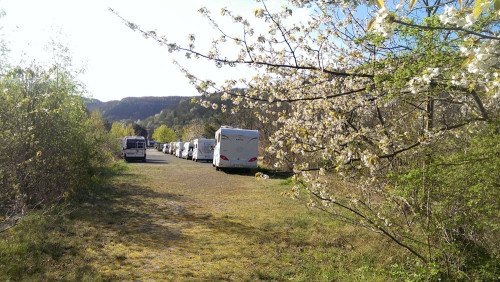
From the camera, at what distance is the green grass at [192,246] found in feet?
15.0

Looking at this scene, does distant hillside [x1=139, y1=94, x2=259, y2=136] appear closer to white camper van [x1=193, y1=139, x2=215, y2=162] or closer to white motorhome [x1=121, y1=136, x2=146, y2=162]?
white camper van [x1=193, y1=139, x2=215, y2=162]

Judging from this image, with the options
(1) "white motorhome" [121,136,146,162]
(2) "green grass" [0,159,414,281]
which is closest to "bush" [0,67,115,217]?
(2) "green grass" [0,159,414,281]

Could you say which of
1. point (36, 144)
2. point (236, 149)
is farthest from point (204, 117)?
point (36, 144)

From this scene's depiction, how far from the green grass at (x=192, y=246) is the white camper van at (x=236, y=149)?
1147 cm

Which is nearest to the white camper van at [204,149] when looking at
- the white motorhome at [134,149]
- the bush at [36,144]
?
the white motorhome at [134,149]

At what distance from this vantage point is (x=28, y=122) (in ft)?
21.8

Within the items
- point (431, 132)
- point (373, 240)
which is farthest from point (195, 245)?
point (431, 132)

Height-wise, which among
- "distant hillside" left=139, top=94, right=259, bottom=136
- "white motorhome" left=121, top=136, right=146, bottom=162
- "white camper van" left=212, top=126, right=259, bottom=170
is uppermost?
"distant hillside" left=139, top=94, right=259, bottom=136

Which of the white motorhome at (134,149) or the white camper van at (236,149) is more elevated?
the white camper van at (236,149)

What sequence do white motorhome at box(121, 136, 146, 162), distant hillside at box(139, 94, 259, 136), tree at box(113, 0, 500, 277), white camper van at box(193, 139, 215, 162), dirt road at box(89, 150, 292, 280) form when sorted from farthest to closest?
1. distant hillside at box(139, 94, 259, 136)
2. white camper van at box(193, 139, 215, 162)
3. white motorhome at box(121, 136, 146, 162)
4. dirt road at box(89, 150, 292, 280)
5. tree at box(113, 0, 500, 277)

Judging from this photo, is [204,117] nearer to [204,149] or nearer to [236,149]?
[204,149]

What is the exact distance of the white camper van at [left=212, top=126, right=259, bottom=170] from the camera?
67.9 ft

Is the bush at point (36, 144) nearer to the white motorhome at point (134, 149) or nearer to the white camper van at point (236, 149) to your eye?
the white camper van at point (236, 149)

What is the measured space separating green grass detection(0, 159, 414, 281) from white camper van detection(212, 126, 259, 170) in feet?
37.6
